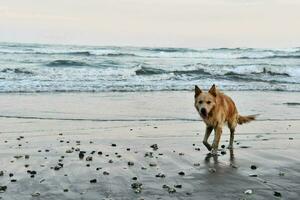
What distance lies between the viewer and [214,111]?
9.65m

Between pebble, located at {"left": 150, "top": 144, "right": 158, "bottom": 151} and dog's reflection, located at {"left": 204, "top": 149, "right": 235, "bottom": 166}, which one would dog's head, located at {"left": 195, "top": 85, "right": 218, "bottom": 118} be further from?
pebble, located at {"left": 150, "top": 144, "right": 158, "bottom": 151}

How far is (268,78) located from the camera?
31.9m

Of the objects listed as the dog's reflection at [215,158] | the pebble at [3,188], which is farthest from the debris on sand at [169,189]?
the dog's reflection at [215,158]

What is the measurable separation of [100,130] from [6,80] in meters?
13.2

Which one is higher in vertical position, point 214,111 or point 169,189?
point 214,111

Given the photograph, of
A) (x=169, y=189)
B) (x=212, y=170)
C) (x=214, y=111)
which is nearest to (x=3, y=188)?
(x=169, y=189)

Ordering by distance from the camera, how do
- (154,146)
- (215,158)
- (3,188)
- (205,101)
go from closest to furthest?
(3,188) < (215,158) < (205,101) < (154,146)

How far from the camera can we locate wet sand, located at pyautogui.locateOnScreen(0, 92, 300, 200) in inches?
260

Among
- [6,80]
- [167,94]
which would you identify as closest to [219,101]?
[167,94]

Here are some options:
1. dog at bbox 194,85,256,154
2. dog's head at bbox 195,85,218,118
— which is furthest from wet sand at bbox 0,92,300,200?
dog's head at bbox 195,85,218,118

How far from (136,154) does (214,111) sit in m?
1.64

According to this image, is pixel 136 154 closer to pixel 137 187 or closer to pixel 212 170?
pixel 212 170

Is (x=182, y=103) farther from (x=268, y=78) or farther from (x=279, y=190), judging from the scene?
(x=268, y=78)

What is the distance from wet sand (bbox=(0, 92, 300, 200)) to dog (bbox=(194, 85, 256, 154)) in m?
0.32
